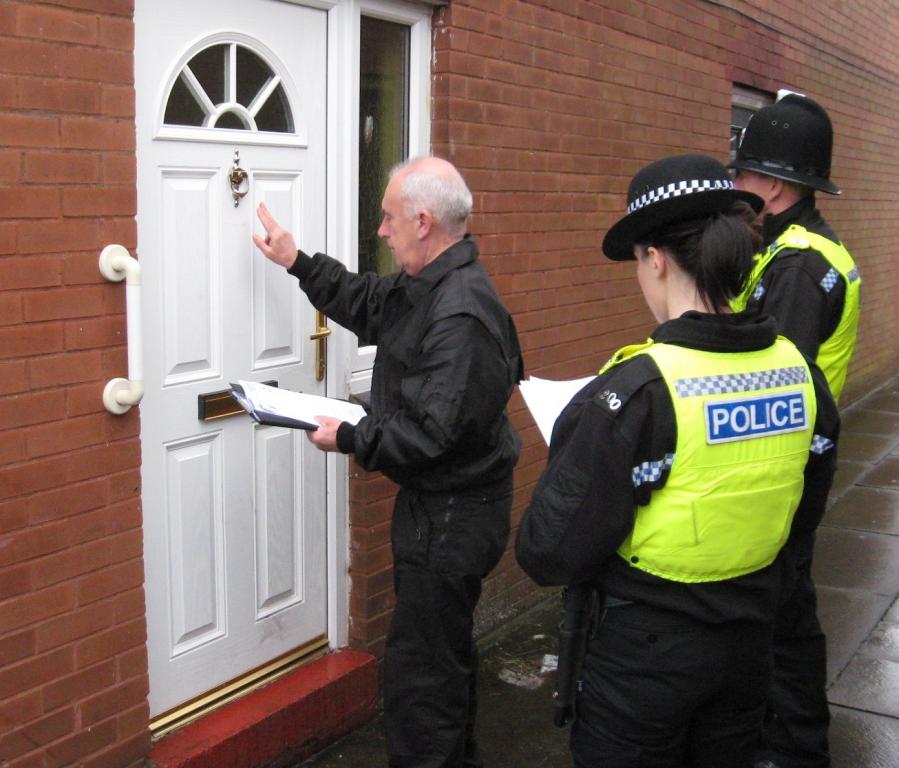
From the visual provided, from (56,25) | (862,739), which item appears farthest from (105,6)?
(862,739)

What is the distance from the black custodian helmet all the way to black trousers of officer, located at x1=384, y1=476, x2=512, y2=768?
1563 mm

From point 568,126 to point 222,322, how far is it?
2.37m

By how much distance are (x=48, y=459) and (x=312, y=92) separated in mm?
1631

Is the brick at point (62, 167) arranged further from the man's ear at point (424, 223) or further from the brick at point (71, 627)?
the brick at point (71, 627)

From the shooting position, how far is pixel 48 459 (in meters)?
2.99

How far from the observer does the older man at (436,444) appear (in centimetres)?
320

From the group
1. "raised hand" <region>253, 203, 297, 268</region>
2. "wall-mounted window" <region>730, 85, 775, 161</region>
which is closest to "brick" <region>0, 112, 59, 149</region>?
"raised hand" <region>253, 203, 297, 268</region>

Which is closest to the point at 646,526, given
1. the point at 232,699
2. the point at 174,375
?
the point at 174,375

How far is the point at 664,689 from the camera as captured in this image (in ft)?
7.89

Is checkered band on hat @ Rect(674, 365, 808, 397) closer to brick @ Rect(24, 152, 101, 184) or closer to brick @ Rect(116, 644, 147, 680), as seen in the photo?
brick @ Rect(24, 152, 101, 184)

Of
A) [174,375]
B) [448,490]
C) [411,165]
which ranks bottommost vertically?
[448,490]

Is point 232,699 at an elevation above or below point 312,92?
below

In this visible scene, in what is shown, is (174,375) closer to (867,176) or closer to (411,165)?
(411,165)

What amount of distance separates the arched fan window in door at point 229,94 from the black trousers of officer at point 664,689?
2.03 m
